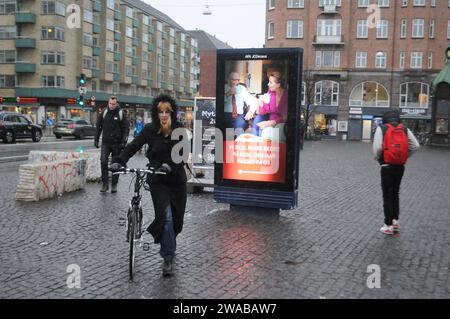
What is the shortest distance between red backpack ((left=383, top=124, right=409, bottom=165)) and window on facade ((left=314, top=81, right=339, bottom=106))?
52.3 meters

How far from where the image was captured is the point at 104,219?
8.52 m

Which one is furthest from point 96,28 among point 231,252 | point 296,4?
point 231,252

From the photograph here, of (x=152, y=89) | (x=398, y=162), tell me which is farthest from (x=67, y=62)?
(x=398, y=162)

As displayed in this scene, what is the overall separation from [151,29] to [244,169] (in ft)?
296

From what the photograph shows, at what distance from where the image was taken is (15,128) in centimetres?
3091

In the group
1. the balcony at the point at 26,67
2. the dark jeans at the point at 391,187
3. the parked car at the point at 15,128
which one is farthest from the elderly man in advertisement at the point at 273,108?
the balcony at the point at 26,67

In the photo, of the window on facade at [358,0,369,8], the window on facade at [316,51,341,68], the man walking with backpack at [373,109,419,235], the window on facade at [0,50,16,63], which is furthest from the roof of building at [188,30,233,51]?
the man walking with backpack at [373,109,419,235]

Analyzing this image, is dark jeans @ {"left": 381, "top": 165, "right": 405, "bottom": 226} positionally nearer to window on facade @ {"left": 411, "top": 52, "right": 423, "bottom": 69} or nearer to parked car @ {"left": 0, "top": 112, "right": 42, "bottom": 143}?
parked car @ {"left": 0, "top": 112, "right": 42, "bottom": 143}

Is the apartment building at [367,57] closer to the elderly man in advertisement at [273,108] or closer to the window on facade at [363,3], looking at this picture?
the window on facade at [363,3]

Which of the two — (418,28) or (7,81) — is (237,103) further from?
(7,81)

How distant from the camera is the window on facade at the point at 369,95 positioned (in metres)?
58.5

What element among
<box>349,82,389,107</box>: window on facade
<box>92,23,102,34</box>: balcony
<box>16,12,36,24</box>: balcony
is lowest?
<box>349,82,389,107</box>: window on facade

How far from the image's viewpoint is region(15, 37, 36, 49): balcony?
63062 mm
